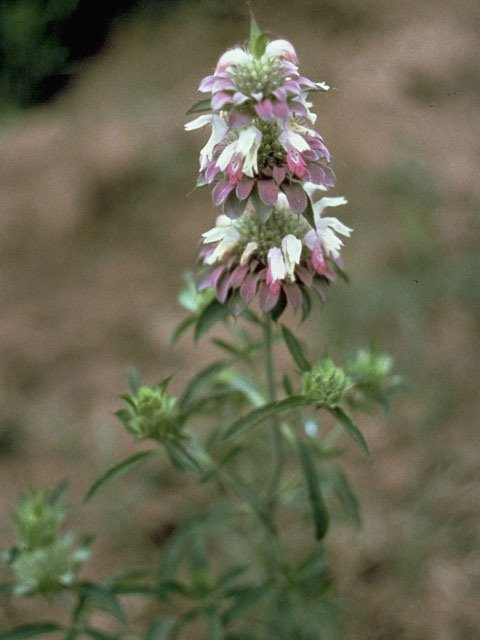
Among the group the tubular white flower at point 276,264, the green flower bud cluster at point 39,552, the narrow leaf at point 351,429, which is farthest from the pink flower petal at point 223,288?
the green flower bud cluster at point 39,552

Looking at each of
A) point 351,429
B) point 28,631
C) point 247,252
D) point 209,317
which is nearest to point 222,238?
point 247,252

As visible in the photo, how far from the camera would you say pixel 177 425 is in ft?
6.06

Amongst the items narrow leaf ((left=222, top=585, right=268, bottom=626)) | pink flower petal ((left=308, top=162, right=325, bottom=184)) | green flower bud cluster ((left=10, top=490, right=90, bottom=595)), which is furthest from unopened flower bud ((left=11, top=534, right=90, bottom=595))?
pink flower petal ((left=308, top=162, right=325, bottom=184))

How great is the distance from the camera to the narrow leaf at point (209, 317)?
1739mm

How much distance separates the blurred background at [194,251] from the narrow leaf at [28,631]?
2.27 feet

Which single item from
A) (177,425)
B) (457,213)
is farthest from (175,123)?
(177,425)

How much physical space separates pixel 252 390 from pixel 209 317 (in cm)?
41

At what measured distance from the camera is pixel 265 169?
1.52m

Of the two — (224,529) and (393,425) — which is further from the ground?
(393,425)

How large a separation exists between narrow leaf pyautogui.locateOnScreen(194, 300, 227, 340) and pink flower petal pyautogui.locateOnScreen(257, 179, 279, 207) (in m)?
0.36

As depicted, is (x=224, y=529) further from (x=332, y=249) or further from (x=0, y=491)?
(x=332, y=249)

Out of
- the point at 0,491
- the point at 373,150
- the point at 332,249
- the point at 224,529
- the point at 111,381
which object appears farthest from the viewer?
the point at 373,150

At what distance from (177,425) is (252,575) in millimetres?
952

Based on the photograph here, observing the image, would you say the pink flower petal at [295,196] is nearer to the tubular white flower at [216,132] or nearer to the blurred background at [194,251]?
the tubular white flower at [216,132]
